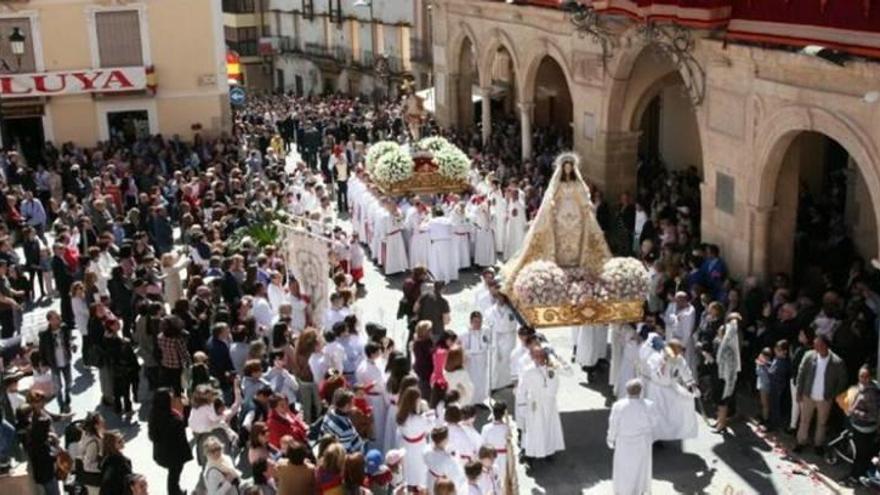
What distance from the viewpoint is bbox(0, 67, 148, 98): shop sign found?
28.1 m

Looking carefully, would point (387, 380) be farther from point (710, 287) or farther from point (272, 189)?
point (272, 189)

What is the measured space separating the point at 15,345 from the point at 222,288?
2.62m

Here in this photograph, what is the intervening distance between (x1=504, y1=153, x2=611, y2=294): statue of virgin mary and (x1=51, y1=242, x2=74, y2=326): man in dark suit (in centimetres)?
664

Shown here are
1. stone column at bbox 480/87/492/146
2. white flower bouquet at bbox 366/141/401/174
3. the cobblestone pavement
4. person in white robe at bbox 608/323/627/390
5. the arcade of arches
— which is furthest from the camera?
stone column at bbox 480/87/492/146

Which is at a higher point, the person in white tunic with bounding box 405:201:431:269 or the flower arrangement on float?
the flower arrangement on float

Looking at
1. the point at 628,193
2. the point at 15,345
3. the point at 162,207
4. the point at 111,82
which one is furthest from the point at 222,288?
the point at 111,82

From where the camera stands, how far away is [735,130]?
53.7 feet

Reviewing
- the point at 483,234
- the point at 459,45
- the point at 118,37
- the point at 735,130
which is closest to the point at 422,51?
the point at 459,45

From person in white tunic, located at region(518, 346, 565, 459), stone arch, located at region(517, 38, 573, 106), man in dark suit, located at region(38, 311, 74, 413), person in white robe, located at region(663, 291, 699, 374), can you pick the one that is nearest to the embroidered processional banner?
man in dark suit, located at region(38, 311, 74, 413)

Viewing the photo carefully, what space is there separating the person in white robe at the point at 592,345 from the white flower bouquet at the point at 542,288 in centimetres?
142

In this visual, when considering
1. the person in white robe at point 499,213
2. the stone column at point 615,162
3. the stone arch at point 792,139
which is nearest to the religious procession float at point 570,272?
the stone arch at point 792,139

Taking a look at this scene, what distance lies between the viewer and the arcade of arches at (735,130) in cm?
1423

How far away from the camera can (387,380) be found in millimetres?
11945

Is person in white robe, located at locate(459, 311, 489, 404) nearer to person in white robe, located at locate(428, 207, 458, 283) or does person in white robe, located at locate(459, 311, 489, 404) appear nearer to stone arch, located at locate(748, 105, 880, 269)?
stone arch, located at locate(748, 105, 880, 269)
